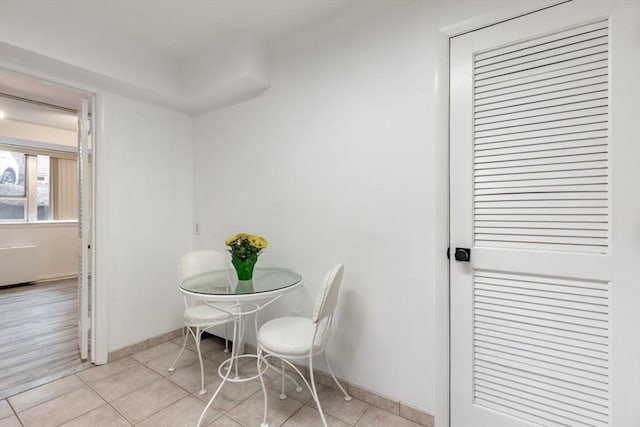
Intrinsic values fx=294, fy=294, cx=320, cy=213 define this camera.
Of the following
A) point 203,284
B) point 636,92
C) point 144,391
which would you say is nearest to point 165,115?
point 203,284

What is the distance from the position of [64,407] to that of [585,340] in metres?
2.93

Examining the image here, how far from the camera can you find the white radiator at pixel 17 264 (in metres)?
4.58

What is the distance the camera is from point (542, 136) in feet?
4.66

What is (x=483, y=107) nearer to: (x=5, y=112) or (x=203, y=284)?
(x=203, y=284)

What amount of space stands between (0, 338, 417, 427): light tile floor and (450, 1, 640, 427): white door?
2.34ft

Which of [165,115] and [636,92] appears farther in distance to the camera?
[165,115]

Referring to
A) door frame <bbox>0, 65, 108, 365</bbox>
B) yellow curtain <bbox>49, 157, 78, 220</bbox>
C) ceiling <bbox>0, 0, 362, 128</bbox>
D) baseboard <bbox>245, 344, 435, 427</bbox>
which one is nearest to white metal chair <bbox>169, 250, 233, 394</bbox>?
door frame <bbox>0, 65, 108, 365</bbox>

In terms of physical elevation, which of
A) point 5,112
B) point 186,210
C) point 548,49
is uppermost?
point 5,112

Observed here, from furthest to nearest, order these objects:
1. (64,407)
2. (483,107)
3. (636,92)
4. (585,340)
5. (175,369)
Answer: (175,369), (64,407), (483,107), (585,340), (636,92)

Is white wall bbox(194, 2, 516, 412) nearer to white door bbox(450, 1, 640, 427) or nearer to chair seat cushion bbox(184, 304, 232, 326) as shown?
white door bbox(450, 1, 640, 427)

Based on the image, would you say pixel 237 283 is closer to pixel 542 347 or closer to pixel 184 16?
pixel 542 347

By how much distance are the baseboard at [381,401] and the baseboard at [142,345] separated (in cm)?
154

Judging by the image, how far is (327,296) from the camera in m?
1.59

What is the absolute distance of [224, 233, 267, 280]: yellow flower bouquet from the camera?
6.48 ft
